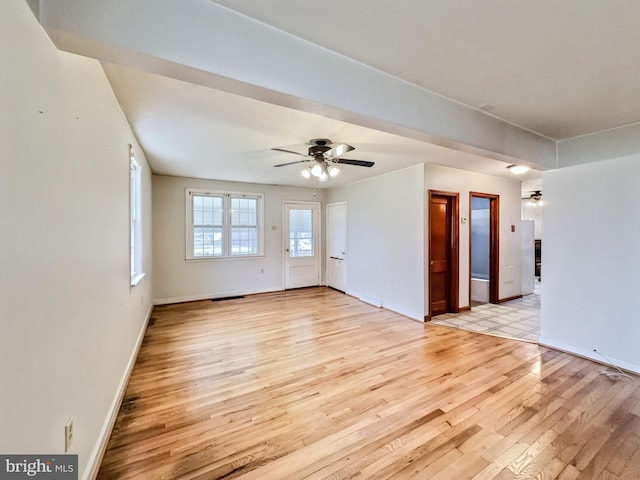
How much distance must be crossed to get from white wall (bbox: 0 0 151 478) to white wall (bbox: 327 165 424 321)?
3909 mm

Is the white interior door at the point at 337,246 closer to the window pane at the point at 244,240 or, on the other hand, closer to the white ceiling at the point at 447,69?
the window pane at the point at 244,240

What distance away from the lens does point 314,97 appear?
1598 millimetres

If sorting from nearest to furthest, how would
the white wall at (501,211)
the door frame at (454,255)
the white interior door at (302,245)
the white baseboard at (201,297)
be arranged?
the white wall at (501,211) < the door frame at (454,255) < the white baseboard at (201,297) < the white interior door at (302,245)

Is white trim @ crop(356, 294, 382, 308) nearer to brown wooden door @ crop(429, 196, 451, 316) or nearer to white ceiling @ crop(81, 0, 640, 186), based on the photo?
brown wooden door @ crop(429, 196, 451, 316)

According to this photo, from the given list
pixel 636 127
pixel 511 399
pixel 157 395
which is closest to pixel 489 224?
pixel 636 127

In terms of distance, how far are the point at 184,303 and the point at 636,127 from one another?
268 inches

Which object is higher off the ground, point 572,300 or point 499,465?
point 572,300

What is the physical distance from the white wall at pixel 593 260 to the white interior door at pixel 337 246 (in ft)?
12.0

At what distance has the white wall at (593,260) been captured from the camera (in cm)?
282

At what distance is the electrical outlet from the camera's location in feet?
4.24

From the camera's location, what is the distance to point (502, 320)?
4.43m

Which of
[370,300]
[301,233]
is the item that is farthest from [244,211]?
[370,300]

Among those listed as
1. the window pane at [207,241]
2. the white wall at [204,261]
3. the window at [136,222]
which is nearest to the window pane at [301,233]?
the white wall at [204,261]

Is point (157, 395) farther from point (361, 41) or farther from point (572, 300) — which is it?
point (572, 300)
